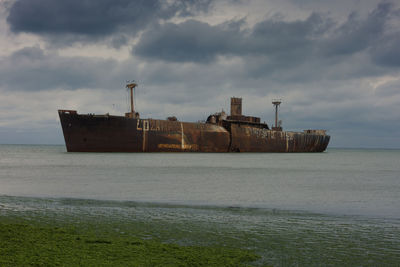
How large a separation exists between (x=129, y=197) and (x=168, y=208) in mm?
2458

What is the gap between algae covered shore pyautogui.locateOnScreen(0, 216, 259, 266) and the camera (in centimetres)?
422

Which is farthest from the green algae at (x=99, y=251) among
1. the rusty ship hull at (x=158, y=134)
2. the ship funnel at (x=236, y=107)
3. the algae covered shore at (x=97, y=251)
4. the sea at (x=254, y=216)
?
the ship funnel at (x=236, y=107)

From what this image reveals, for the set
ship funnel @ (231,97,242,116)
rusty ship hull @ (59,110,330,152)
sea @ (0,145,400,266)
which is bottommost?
sea @ (0,145,400,266)

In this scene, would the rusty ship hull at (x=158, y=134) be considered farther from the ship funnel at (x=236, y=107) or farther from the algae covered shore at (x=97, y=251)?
the algae covered shore at (x=97, y=251)

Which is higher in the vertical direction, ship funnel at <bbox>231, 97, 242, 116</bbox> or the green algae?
ship funnel at <bbox>231, 97, 242, 116</bbox>

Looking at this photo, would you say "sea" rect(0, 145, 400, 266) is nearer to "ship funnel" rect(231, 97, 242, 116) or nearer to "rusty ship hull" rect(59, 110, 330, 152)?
"rusty ship hull" rect(59, 110, 330, 152)

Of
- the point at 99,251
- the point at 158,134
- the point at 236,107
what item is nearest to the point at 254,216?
the point at 99,251

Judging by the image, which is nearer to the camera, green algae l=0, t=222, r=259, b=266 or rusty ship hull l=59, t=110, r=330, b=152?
green algae l=0, t=222, r=259, b=266

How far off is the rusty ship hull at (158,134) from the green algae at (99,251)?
3029cm

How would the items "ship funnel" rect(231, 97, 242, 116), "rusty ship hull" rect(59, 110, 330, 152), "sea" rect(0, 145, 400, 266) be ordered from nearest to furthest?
"sea" rect(0, 145, 400, 266), "rusty ship hull" rect(59, 110, 330, 152), "ship funnel" rect(231, 97, 242, 116)

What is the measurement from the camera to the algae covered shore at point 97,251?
4.22 meters

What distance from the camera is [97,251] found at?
4.64 meters

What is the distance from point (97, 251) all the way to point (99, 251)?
0.10 feet

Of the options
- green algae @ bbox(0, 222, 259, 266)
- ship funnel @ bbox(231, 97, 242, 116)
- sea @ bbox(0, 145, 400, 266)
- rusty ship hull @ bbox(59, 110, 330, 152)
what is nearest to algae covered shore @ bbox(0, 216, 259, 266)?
green algae @ bbox(0, 222, 259, 266)
